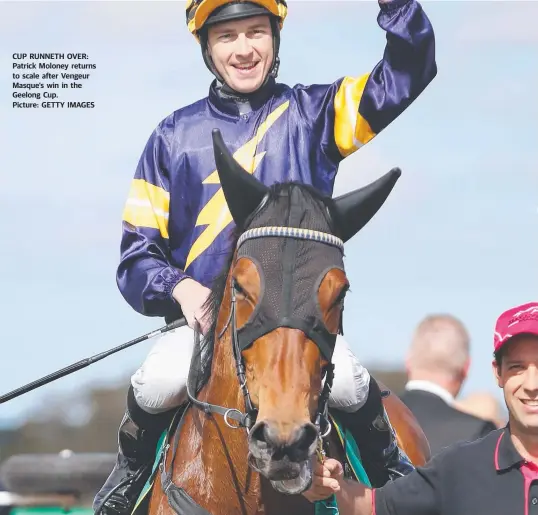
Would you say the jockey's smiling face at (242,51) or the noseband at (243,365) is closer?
the noseband at (243,365)

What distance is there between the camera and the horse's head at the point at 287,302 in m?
3.89

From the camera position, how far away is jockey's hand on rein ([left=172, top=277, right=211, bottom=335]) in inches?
186

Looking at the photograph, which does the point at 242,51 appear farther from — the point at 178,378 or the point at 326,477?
the point at 326,477

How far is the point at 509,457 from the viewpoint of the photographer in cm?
379

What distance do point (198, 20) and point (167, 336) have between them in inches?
57.4

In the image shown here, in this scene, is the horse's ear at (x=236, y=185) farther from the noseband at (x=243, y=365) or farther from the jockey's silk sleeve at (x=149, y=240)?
the jockey's silk sleeve at (x=149, y=240)

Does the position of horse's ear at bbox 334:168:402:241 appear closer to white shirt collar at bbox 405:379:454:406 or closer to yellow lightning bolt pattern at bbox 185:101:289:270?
yellow lightning bolt pattern at bbox 185:101:289:270

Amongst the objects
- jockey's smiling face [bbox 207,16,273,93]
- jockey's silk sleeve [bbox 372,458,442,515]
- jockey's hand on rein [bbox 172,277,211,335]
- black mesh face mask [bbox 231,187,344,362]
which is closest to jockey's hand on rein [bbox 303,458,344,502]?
jockey's silk sleeve [bbox 372,458,442,515]

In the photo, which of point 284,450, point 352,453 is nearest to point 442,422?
point 352,453

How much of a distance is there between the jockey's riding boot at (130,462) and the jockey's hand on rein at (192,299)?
51 cm

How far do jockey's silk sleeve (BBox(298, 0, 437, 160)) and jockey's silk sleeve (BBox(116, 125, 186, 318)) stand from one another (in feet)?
2.37

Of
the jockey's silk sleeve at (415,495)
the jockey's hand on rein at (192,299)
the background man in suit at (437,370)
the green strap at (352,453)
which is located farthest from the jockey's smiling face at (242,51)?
the background man in suit at (437,370)

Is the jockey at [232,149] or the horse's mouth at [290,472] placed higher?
the jockey at [232,149]

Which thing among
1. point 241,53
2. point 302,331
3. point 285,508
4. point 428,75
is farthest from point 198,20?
point 285,508
